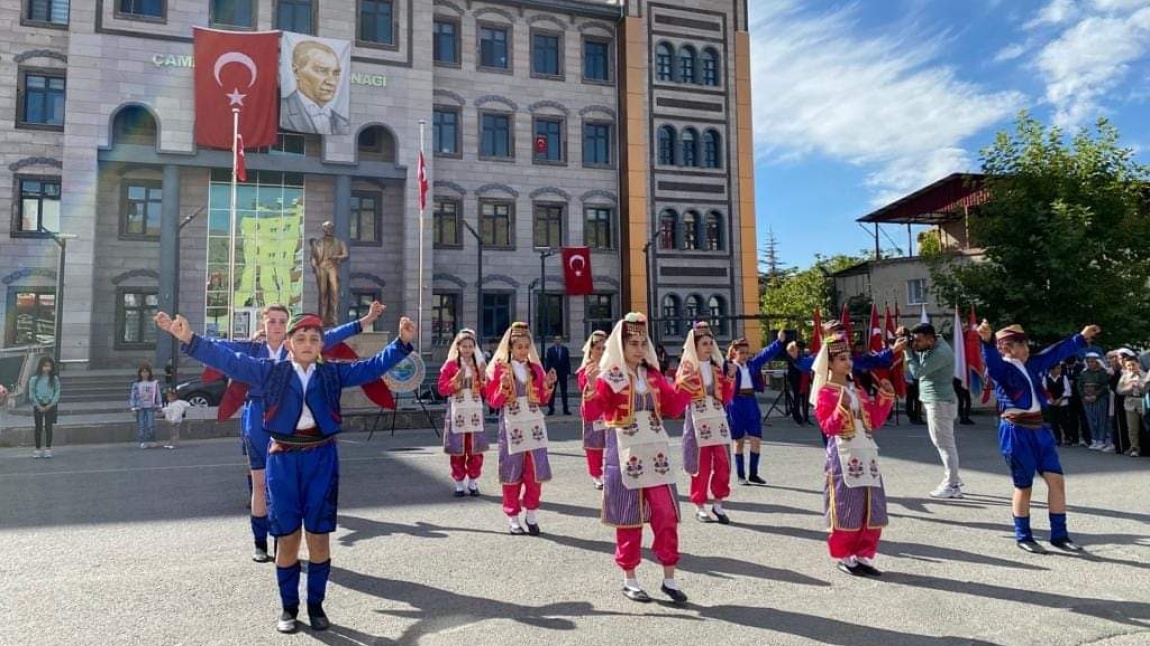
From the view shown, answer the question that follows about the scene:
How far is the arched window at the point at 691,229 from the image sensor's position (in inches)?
1282

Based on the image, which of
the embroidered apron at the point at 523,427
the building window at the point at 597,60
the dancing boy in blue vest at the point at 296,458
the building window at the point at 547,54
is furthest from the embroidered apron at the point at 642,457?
the building window at the point at 597,60

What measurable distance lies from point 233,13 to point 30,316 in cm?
1305

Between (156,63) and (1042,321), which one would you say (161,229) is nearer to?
(156,63)

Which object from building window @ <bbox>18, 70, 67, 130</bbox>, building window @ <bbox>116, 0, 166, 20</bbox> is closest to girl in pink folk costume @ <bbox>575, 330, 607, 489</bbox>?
building window @ <bbox>116, 0, 166, 20</bbox>

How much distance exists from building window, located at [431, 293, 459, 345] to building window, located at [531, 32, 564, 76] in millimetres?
10808

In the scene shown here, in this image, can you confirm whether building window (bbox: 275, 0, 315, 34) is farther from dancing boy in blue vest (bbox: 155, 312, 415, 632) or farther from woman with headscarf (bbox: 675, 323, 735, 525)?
dancing boy in blue vest (bbox: 155, 312, 415, 632)

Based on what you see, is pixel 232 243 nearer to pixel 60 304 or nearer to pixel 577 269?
pixel 60 304

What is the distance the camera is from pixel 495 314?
30125 mm

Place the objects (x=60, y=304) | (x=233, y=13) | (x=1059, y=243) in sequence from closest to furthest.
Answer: (x=1059, y=243) < (x=60, y=304) < (x=233, y=13)

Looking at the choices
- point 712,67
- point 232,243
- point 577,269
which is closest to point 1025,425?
point 232,243

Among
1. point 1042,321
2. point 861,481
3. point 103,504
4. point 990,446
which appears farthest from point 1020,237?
point 103,504

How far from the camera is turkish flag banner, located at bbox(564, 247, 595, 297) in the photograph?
1188 inches

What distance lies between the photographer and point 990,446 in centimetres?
1345

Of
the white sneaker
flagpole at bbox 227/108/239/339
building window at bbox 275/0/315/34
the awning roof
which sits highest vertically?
building window at bbox 275/0/315/34
